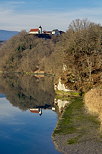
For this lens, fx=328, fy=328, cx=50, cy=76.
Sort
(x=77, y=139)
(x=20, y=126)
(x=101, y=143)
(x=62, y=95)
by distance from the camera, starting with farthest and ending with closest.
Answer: (x=62, y=95) → (x=20, y=126) → (x=77, y=139) → (x=101, y=143)

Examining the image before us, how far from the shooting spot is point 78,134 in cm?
2353

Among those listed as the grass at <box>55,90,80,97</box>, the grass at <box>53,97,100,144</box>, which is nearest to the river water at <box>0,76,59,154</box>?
the grass at <box>53,97,100,144</box>

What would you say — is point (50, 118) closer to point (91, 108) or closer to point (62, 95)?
point (91, 108)

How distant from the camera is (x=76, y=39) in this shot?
47.6 m

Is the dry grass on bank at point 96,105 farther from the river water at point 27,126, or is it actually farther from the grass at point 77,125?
the river water at point 27,126

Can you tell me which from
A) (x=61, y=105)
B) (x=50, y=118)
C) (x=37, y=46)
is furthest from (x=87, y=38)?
(x=37, y=46)

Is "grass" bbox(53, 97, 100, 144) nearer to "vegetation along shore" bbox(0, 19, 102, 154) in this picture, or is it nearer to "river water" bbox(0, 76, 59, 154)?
"vegetation along shore" bbox(0, 19, 102, 154)

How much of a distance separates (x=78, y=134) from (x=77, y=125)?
290 cm

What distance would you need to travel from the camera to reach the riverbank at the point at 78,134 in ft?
66.7

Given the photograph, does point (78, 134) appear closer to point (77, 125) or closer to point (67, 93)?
point (77, 125)

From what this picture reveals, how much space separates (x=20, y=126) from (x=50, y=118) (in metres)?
5.38

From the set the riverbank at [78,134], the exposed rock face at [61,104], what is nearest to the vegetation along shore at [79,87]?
the riverbank at [78,134]

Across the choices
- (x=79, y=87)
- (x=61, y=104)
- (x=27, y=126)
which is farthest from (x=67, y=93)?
(x=27, y=126)

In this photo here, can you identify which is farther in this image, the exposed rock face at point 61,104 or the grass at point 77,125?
the exposed rock face at point 61,104
